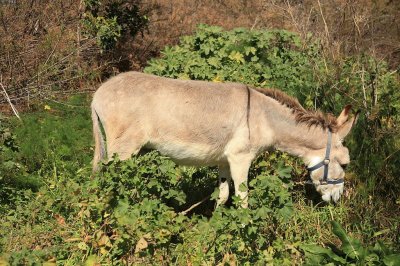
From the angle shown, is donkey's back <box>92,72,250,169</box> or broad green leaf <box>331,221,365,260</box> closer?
broad green leaf <box>331,221,365,260</box>

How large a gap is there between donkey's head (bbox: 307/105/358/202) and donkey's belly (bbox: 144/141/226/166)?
3.35 feet

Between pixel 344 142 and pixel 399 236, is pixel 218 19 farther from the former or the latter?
pixel 399 236

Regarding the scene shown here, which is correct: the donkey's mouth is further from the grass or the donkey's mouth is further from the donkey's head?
the grass

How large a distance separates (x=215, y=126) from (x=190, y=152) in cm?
35

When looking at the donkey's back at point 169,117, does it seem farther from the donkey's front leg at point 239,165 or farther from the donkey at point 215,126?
the donkey's front leg at point 239,165

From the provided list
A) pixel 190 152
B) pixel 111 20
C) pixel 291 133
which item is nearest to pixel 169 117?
pixel 190 152

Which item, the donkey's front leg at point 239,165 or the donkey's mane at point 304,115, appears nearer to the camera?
the donkey's front leg at point 239,165

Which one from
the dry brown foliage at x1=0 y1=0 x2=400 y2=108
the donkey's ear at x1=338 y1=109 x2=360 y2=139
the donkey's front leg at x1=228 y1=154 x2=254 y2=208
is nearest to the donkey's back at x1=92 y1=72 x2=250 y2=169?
the donkey's front leg at x1=228 y1=154 x2=254 y2=208

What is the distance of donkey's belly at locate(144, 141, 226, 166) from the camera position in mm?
4988

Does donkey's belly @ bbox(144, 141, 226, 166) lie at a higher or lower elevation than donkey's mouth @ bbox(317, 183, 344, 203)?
higher

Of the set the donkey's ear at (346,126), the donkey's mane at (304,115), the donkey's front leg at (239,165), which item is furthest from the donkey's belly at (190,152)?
the donkey's ear at (346,126)

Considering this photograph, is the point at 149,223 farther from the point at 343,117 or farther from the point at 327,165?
the point at 343,117

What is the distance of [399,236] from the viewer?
4785 mm

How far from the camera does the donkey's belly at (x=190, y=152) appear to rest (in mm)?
4988
